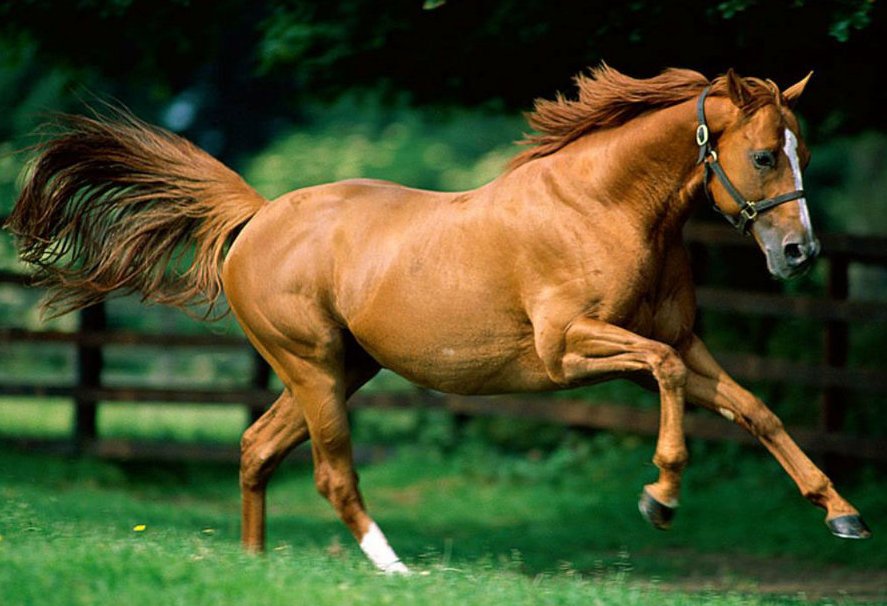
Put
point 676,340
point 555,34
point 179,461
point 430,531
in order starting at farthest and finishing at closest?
point 179,461 < point 430,531 < point 555,34 < point 676,340

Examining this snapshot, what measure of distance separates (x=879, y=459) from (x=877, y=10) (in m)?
3.41

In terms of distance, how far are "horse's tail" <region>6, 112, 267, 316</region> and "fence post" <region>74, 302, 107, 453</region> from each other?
468 centimetres

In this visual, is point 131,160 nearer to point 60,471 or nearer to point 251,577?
point 251,577

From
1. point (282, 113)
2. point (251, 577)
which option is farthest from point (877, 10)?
point (282, 113)

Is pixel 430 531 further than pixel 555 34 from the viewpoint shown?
Yes

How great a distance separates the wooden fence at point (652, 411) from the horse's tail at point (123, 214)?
421cm

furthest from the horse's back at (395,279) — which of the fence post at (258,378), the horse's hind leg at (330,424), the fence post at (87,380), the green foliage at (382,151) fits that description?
the green foliage at (382,151)

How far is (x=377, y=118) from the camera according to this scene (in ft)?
86.5

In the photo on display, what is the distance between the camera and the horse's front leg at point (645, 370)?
5.52 metres

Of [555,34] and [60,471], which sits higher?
[555,34]

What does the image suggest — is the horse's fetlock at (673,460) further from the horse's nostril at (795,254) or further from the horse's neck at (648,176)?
the horse's neck at (648,176)

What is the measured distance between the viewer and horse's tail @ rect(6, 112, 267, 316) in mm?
7285

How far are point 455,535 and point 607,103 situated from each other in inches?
172

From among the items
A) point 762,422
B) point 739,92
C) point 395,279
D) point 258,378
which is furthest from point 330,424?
point 258,378
